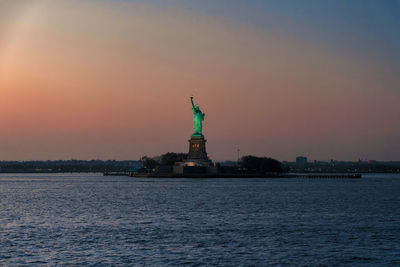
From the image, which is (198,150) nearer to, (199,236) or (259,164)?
(259,164)

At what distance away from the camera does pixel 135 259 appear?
2752 centimetres

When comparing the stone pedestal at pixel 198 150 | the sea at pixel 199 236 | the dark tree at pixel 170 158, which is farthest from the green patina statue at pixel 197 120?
the sea at pixel 199 236

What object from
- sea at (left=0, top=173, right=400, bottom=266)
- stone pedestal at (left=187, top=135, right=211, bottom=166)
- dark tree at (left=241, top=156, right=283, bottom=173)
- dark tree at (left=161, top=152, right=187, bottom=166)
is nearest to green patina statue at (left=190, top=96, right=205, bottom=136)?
stone pedestal at (left=187, top=135, right=211, bottom=166)

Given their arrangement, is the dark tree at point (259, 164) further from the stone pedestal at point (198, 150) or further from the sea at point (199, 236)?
the sea at point (199, 236)

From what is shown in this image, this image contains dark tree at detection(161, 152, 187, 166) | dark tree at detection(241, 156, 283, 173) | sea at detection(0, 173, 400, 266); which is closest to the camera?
sea at detection(0, 173, 400, 266)

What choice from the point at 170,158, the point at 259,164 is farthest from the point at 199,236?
the point at 170,158

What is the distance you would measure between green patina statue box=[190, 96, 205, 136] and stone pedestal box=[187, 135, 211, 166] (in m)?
1.15

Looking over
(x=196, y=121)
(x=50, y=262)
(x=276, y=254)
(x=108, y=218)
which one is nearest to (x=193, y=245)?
(x=276, y=254)

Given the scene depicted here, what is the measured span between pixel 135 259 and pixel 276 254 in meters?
6.80

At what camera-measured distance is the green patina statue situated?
129875 millimetres

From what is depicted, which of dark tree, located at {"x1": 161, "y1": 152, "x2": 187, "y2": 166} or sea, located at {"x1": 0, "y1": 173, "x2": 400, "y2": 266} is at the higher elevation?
dark tree, located at {"x1": 161, "y1": 152, "x2": 187, "y2": 166}

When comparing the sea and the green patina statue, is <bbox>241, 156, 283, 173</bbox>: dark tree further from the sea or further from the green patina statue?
the sea

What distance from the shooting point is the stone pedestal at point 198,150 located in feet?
424

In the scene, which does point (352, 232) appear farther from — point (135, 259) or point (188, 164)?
point (188, 164)
